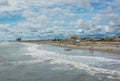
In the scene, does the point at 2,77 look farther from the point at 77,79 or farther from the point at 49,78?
the point at 77,79

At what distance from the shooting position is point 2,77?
2309 cm

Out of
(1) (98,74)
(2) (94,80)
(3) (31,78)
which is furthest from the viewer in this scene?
(1) (98,74)

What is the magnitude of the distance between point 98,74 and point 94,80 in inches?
122

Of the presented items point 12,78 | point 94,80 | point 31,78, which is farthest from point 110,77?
point 12,78

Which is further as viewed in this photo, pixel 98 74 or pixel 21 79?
pixel 98 74

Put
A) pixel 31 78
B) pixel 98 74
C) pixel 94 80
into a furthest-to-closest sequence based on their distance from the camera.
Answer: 1. pixel 98 74
2. pixel 31 78
3. pixel 94 80

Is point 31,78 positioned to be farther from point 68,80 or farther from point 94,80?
point 94,80

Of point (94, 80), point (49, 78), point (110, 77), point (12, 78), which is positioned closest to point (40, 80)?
point (49, 78)

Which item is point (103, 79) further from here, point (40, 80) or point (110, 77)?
point (40, 80)

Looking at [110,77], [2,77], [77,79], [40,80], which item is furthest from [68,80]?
[2,77]

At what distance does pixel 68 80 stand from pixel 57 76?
2281mm

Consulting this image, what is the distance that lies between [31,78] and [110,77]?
718 cm

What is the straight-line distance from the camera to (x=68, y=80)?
2159 centimetres

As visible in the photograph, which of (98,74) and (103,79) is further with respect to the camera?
(98,74)
